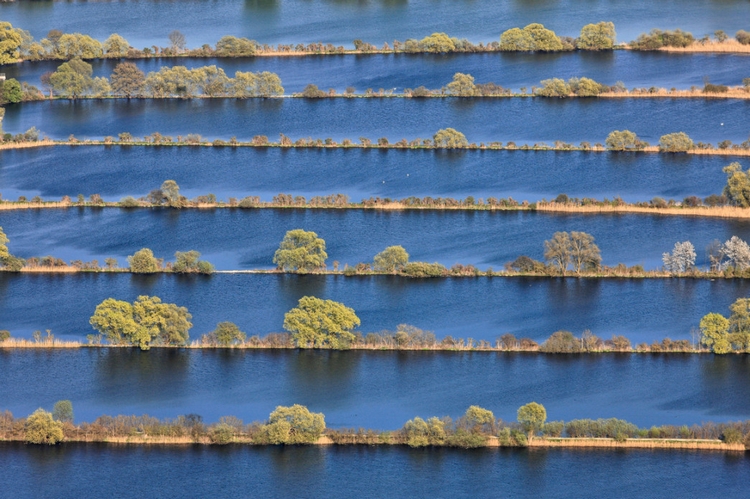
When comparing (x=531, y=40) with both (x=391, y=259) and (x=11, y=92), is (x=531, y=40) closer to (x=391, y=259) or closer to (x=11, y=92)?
(x=11, y=92)

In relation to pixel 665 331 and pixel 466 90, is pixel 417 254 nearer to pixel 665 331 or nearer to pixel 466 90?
pixel 665 331

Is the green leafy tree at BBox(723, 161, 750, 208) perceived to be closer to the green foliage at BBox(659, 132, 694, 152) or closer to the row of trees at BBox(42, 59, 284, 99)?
the green foliage at BBox(659, 132, 694, 152)

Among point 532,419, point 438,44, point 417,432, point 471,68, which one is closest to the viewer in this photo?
point 417,432

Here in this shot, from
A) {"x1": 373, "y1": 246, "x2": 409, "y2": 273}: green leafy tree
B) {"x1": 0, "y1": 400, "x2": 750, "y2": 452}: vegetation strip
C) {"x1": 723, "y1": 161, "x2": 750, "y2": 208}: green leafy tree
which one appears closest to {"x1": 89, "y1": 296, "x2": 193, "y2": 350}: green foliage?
{"x1": 0, "y1": 400, "x2": 750, "y2": 452}: vegetation strip

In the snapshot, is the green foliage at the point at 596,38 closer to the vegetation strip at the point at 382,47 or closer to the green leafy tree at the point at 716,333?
the vegetation strip at the point at 382,47

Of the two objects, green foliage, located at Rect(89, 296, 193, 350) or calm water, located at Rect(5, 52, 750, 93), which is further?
calm water, located at Rect(5, 52, 750, 93)

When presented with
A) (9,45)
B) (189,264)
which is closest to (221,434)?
(189,264)

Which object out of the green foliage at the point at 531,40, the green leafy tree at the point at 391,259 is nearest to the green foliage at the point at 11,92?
the green foliage at the point at 531,40

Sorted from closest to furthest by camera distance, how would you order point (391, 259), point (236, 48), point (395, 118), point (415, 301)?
1. point (415, 301)
2. point (391, 259)
3. point (395, 118)
4. point (236, 48)
